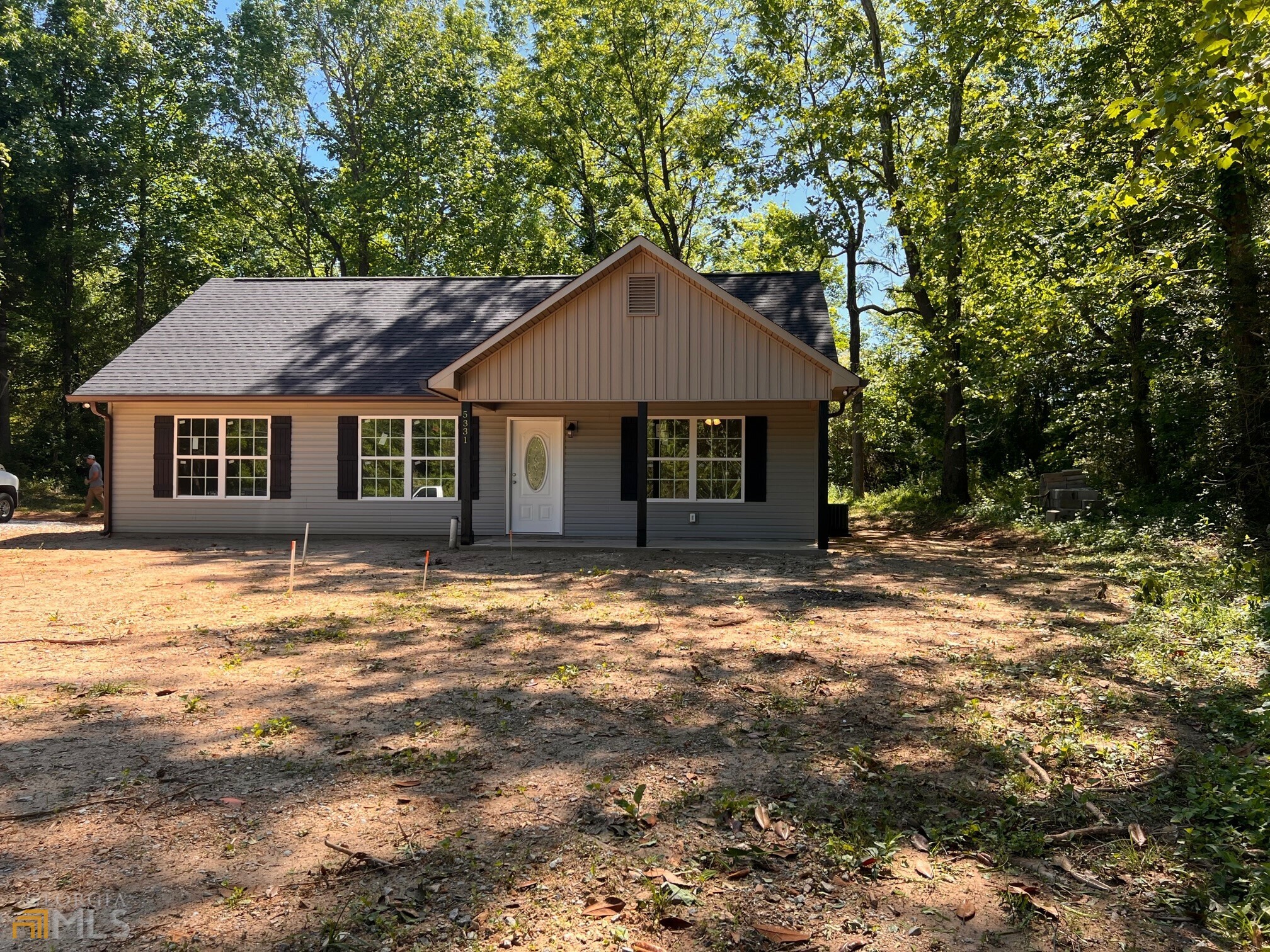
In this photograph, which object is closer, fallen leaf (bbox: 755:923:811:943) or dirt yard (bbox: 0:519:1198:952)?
fallen leaf (bbox: 755:923:811:943)

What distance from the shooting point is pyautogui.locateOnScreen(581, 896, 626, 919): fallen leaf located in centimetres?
312

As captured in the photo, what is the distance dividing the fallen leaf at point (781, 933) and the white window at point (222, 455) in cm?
1568

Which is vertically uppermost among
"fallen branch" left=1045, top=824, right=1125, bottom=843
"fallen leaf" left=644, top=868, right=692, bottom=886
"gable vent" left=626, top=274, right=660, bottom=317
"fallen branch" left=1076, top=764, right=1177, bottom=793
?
"gable vent" left=626, top=274, right=660, bottom=317

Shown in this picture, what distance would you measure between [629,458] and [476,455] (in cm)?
303

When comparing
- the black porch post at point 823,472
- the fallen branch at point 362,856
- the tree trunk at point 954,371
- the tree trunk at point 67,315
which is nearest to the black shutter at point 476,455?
the black porch post at point 823,472

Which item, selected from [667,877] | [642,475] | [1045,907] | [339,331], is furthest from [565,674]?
[339,331]

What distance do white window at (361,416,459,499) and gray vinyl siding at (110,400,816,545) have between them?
0.58 feet

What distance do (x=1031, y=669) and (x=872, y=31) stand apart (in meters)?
19.7

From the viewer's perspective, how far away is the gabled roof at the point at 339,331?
632 inches

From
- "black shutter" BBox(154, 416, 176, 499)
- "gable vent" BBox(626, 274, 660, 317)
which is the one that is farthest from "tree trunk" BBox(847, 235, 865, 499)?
"black shutter" BBox(154, 416, 176, 499)

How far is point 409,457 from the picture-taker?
1628 cm

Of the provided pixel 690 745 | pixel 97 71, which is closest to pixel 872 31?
pixel 690 745

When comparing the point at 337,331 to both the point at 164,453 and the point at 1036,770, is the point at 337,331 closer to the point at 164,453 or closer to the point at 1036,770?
the point at 164,453

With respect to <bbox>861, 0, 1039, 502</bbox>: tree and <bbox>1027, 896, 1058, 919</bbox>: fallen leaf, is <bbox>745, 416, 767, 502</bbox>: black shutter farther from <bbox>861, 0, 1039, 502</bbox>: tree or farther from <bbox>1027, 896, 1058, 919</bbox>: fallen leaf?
<bbox>1027, 896, 1058, 919</bbox>: fallen leaf
